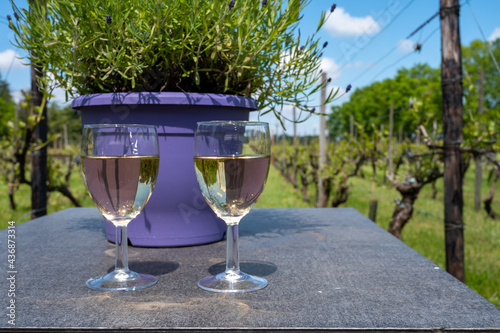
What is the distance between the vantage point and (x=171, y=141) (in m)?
1.14

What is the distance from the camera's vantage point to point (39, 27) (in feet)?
3.76

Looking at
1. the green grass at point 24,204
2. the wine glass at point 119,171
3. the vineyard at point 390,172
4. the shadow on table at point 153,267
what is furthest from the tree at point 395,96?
the wine glass at point 119,171

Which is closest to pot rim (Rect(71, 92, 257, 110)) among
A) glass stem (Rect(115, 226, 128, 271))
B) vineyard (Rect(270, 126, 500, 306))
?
glass stem (Rect(115, 226, 128, 271))

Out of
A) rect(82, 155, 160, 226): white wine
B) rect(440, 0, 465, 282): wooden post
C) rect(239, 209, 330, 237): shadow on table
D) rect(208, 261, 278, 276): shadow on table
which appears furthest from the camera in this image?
rect(440, 0, 465, 282): wooden post

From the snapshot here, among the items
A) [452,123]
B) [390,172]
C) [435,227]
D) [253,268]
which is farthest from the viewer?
[435,227]

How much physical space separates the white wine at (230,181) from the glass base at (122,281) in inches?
8.4

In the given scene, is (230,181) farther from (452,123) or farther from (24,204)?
(24,204)

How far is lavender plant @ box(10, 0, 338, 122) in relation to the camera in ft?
3.43

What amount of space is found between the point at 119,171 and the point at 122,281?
224mm

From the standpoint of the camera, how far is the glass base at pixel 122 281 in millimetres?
827

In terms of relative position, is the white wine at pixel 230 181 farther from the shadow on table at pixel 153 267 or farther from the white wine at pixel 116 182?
the shadow on table at pixel 153 267

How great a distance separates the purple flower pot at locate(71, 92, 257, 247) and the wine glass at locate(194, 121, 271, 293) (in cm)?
31

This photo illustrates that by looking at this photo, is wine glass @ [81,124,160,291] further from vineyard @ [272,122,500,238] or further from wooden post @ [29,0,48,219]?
vineyard @ [272,122,500,238]

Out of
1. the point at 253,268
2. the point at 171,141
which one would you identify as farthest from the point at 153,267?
the point at 171,141
